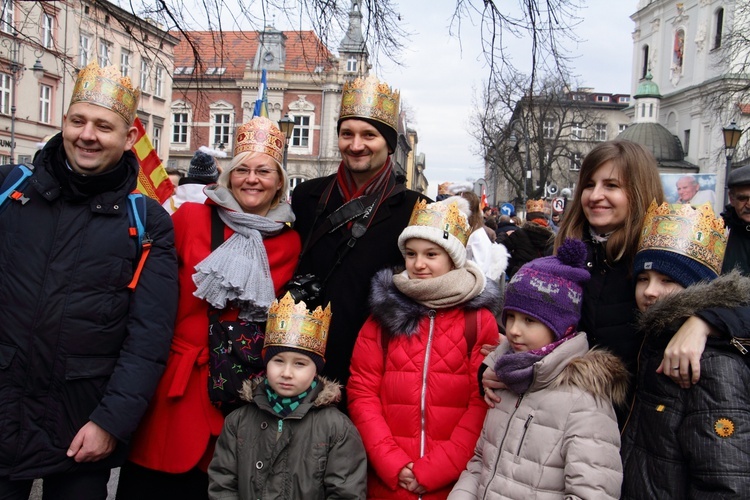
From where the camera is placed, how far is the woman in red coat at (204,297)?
3.09 meters

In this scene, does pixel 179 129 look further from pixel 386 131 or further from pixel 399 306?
pixel 399 306

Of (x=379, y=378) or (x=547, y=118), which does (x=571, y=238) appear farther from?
(x=547, y=118)

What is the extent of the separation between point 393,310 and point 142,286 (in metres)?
1.14

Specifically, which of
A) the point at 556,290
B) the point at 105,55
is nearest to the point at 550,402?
the point at 556,290

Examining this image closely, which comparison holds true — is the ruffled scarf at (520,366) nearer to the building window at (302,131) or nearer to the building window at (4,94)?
the building window at (4,94)

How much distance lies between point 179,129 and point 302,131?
35.8 ft

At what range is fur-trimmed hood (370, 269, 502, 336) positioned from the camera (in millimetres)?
3121

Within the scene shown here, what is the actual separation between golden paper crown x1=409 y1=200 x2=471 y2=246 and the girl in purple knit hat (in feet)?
1.53

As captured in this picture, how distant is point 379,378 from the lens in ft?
10.5

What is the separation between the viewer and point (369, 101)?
11.8 feet

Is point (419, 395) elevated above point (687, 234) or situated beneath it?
situated beneath

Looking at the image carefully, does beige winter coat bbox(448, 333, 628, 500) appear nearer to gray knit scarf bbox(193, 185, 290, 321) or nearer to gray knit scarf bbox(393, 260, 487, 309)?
gray knit scarf bbox(393, 260, 487, 309)

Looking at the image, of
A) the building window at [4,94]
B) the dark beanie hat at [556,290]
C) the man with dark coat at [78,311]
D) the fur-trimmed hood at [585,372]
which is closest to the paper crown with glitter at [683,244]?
the dark beanie hat at [556,290]

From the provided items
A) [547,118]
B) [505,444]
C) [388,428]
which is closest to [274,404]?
[388,428]
